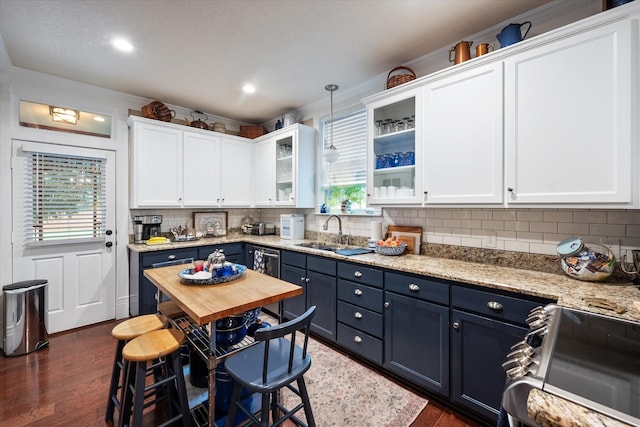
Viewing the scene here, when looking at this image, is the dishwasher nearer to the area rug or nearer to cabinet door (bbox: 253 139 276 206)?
cabinet door (bbox: 253 139 276 206)

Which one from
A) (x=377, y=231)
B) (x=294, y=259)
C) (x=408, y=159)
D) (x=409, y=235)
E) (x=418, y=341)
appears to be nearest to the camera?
(x=418, y=341)

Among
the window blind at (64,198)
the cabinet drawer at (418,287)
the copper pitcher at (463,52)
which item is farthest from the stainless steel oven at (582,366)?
the window blind at (64,198)

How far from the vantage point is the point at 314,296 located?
284cm

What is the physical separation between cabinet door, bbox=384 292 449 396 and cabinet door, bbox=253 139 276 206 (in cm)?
244

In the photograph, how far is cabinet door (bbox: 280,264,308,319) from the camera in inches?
116

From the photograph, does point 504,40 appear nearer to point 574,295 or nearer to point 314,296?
point 574,295

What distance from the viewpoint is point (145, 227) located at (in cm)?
358

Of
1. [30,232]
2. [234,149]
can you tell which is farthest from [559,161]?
[30,232]

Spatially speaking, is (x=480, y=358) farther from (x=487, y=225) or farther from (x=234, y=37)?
(x=234, y=37)

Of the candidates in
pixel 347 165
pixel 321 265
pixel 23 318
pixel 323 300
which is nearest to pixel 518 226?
→ pixel 321 265

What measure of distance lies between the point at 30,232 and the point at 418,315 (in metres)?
3.87

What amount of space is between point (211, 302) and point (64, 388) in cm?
176

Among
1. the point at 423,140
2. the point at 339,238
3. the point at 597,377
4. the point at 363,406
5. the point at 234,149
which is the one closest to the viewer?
the point at 597,377

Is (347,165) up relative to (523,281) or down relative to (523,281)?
up
